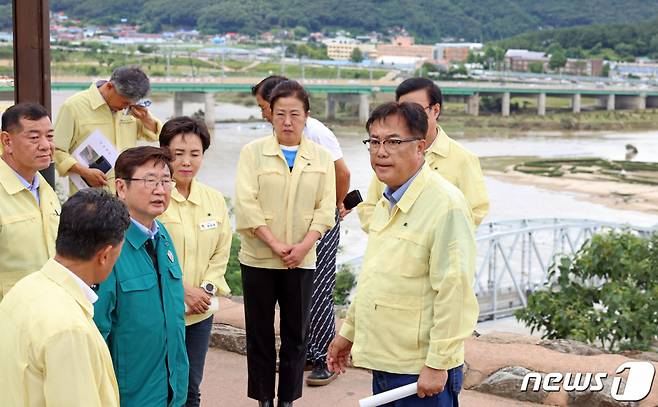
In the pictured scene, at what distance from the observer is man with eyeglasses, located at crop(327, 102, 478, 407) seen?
7.80 ft

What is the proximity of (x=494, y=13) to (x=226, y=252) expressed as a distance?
95.8 meters

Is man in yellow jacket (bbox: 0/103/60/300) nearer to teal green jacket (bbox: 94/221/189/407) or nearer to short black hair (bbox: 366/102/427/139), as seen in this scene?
teal green jacket (bbox: 94/221/189/407)

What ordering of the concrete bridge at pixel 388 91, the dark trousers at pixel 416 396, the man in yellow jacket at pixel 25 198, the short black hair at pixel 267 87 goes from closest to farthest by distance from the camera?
the dark trousers at pixel 416 396 → the man in yellow jacket at pixel 25 198 → the short black hair at pixel 267 87 → the concrete bridge at pixel 388 91

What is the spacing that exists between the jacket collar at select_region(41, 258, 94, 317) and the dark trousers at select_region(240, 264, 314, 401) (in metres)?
1.61

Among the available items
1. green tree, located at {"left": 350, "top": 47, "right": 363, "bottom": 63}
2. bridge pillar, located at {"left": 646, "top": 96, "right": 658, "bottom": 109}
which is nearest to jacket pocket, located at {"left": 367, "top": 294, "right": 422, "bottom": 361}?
bridge pillar, located at {"left": 646, "top": 96, "right": 658, "bottom": 109}

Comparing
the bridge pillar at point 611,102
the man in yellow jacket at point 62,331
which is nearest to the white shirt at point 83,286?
the man in yellow jacket at point 62,331

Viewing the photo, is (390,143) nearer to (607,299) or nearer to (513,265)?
(607,299)

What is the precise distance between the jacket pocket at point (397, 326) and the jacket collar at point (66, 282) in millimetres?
877

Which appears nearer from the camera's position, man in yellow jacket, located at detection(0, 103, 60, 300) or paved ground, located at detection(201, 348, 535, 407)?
man in yellow jacket, located at detection(0, 103, 60, 300)

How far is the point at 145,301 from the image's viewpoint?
7.84ft

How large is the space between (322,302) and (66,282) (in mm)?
2224

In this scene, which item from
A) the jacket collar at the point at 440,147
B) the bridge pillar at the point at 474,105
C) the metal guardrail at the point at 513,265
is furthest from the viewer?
the bridge pillar at the point at 474,105

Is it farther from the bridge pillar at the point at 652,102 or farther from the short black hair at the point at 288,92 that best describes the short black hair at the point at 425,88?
the bridge pillar at the point at 652,102

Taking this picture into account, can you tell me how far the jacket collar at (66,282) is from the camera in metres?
1.81
